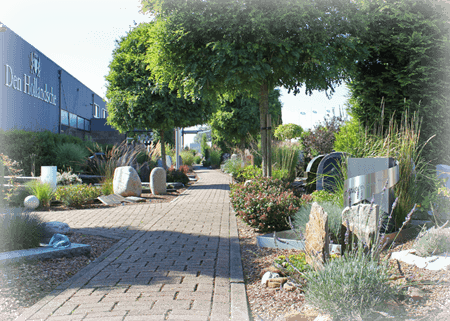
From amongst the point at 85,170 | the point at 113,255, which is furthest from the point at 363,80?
the point at 85,170

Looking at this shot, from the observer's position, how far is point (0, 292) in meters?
3.18

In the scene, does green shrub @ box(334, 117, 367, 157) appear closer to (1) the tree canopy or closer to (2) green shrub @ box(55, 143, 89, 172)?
(2) green shrub @ box(55, 143, 89, 172)

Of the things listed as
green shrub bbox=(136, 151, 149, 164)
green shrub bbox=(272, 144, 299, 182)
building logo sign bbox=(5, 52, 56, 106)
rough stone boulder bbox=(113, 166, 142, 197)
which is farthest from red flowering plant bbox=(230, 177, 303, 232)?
building logo sign bbox=(5, 52, 56, 106)

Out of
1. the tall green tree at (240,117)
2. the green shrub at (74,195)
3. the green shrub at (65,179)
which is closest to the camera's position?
the green shrub at (74,195)

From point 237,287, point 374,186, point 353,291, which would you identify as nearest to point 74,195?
point 237,287

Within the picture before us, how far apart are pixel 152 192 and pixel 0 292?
8327 millimetres

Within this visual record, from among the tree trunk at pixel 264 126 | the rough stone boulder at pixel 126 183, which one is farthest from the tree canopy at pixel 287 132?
the tree trunk at pixel 264 126

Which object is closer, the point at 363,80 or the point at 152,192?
the point at 363,80

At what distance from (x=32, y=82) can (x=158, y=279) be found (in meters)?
19.8

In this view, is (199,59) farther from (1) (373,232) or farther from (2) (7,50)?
(2) (7,50)

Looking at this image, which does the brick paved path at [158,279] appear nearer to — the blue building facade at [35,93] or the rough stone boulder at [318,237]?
the rough stone boulder at [318,237]

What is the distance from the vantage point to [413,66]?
6.41 m

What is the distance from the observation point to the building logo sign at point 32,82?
55.2 ft

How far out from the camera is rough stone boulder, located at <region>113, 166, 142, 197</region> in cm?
1035
